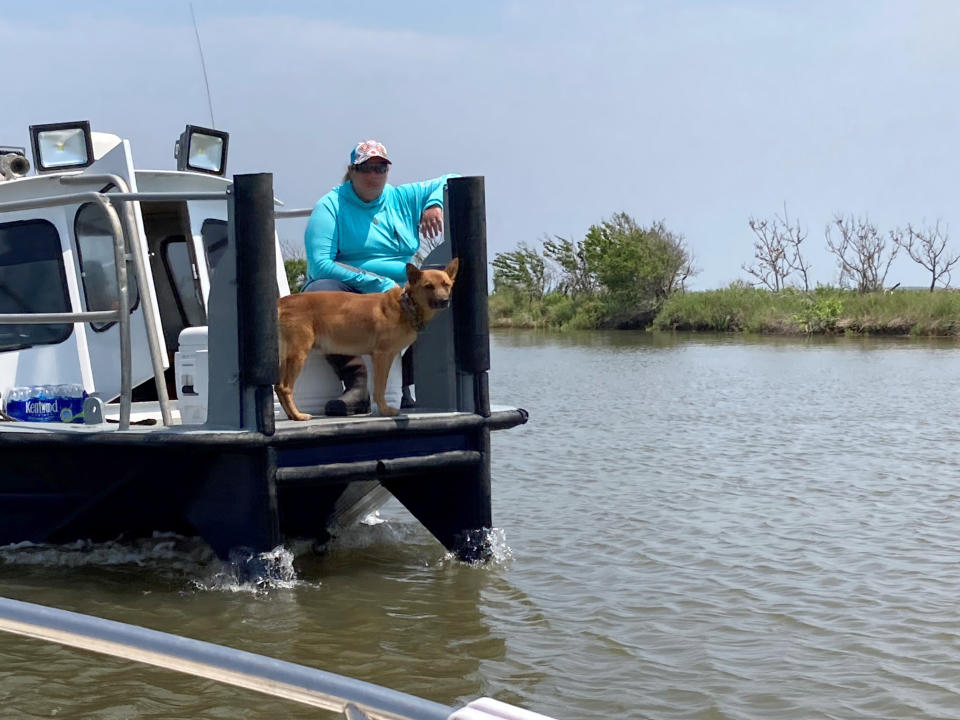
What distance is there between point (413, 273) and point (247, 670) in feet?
12.4

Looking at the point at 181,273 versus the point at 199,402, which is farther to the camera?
the point at 181,273

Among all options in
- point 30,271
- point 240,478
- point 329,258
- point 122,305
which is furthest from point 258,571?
point 30,271

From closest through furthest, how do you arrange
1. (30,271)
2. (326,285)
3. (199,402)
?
(199,402), (326,285), (30,271)

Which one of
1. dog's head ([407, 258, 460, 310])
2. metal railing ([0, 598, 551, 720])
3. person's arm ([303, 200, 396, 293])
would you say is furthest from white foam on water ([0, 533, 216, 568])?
metal railing ([0, 598, 551, 720])

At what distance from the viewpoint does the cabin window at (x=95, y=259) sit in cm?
769

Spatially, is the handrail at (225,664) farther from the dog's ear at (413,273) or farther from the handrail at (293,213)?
the handrail at (293,213)

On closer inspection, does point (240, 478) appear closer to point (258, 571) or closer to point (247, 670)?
point (258, 571)

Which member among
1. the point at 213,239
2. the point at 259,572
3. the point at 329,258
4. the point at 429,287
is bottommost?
the point at 259,572

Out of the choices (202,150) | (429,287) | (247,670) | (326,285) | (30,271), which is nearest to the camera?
(247,670)

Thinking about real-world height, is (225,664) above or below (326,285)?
below

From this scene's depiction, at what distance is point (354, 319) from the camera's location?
20.3 feet

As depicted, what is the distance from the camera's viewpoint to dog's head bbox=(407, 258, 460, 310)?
6086mm

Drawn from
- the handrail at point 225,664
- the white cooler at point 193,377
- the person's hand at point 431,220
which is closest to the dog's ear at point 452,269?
the person's hand at point 431,220

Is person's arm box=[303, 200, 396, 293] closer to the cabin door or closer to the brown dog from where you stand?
the brown dog
